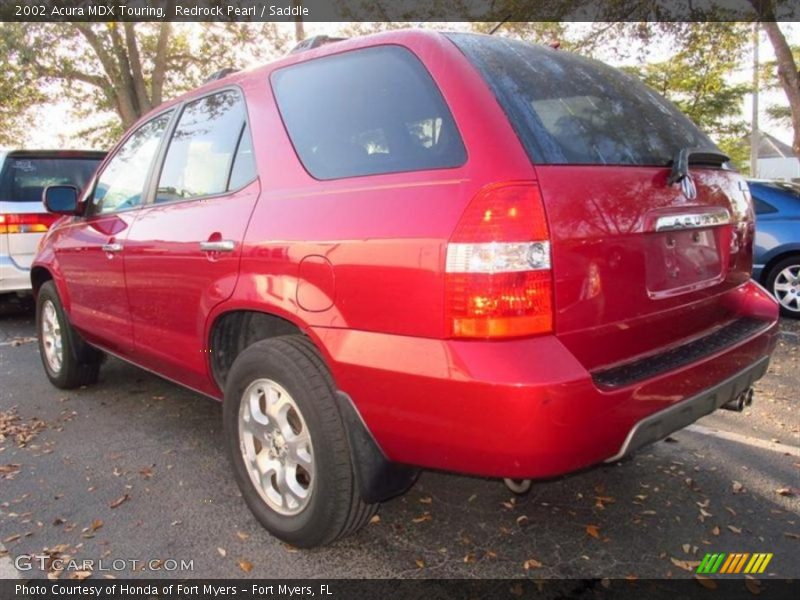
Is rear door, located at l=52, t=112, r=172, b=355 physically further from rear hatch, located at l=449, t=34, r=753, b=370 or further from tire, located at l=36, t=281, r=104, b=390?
rear hatch, located at l=449, t=34, r=753, b=370

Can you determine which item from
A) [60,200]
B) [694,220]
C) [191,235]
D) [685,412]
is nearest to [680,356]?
[685,412]

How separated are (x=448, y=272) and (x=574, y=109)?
85 cm

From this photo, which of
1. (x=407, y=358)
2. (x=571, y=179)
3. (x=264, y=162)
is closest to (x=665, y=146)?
(x=571, y=179)

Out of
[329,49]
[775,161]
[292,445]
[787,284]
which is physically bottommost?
[775,161]

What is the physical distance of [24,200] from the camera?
6.56 meters

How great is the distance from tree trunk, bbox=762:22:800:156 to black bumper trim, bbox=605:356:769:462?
10.4m

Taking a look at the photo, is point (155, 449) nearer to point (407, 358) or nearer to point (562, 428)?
point (407, 358)

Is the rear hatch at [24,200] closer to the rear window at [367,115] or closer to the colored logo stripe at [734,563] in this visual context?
the rear window at [367,115]

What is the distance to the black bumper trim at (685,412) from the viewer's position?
196 centimetres

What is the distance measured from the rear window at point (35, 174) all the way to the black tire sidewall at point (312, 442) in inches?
189

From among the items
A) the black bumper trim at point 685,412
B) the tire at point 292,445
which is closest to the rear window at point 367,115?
the tire at point 292,445

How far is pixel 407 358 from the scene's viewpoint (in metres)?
1.94

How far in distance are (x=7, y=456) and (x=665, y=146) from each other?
3.62 metres

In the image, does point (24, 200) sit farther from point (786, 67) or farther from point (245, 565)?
point (786, 67)
